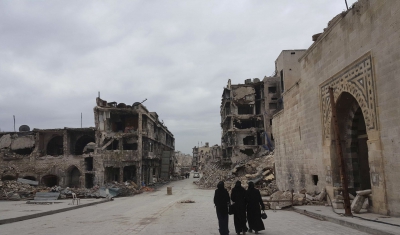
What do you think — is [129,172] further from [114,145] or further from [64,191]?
[64,191]

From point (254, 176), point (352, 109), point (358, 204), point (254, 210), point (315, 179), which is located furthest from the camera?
point (254, 176)

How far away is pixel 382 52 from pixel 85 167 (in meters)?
31.1

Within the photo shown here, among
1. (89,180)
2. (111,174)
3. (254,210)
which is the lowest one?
(89,180)

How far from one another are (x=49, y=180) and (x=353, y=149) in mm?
32430

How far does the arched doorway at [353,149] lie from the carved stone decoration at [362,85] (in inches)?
42.1

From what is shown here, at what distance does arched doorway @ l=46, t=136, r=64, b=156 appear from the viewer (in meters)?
37.3

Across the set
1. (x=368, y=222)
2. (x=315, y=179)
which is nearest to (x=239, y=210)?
(x=368, y=222)

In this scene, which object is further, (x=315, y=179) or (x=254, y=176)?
(x=254, y=176)

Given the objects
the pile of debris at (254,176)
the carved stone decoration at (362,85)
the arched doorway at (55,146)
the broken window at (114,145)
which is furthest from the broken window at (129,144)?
the carved stone decoration at (362,85)

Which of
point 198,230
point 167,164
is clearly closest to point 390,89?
point 198,230

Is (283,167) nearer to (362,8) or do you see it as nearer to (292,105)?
(292,105)

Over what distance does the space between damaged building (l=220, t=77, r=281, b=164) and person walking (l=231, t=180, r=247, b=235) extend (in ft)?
126

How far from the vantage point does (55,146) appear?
125 ft

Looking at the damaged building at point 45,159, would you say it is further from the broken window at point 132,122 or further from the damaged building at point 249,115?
the damaged building at point 249,115
